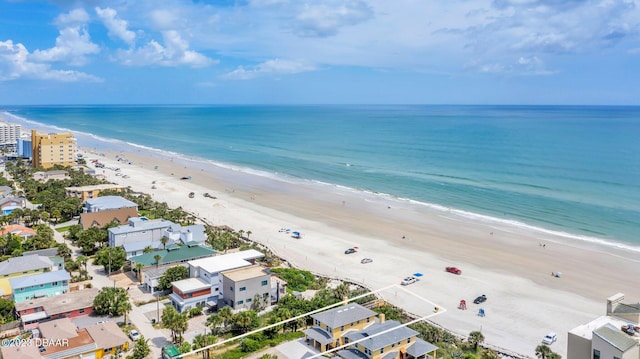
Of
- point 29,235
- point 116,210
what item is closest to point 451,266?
point 116,210

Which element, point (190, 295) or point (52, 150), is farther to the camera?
point (52, 150)

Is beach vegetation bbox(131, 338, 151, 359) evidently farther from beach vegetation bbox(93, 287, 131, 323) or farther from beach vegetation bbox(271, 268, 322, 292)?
beach vegetation bbox(271, 268, 322, 292)

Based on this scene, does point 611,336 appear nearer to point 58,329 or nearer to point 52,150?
point 58,329

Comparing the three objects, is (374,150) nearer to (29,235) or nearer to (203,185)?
(203,185)

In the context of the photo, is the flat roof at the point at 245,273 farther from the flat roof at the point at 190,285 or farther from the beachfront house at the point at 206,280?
the flat roof at the point at 190,285

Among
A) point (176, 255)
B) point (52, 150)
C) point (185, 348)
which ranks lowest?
point (185, 348)

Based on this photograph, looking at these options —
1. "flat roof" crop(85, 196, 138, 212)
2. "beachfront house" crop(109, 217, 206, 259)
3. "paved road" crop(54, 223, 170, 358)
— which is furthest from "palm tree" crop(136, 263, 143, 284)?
"flat roof" crop(85, 196, 138, 212)

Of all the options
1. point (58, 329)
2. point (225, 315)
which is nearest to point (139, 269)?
point (58, 329)
